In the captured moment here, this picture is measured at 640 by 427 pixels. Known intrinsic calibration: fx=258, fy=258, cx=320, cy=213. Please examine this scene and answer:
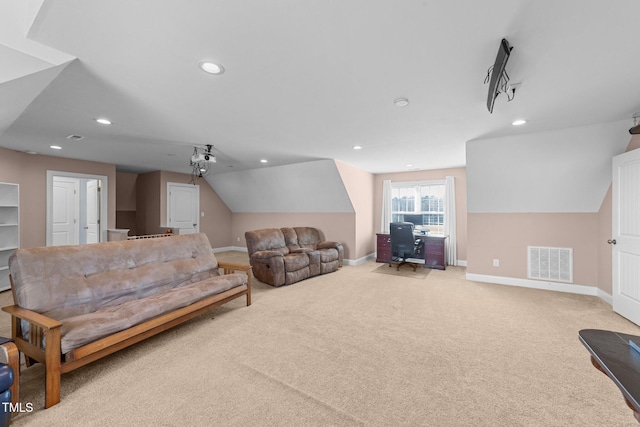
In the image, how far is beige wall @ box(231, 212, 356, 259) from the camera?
20.1 feet

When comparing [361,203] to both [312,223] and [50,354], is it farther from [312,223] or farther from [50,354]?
[50,354]

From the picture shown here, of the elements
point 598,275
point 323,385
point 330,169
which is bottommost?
point 323,385

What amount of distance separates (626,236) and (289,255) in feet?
14.8

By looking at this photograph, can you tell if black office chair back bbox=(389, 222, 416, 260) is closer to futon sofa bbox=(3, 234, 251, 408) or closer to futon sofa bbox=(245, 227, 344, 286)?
futon sofa bbox=(245, 227, 344, 286)

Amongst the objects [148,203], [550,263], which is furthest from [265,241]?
[550,263]

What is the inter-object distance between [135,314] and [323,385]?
1.66 meters

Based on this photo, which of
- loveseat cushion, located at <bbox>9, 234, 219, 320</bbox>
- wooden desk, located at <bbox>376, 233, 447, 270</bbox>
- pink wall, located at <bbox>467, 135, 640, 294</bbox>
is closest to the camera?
loveseat cushion, located at <bbox>9, 234, 219, 320</bbox>

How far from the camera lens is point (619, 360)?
86cm

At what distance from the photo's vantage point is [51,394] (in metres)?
1.67

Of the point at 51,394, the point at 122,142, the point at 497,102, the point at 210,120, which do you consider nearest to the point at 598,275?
the point at 497,102

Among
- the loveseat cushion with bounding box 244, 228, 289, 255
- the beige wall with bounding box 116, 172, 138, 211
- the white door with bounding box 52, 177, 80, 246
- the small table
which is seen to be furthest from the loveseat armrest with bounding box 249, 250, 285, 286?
the beige wall with bounding box 116, 172, 138, 211

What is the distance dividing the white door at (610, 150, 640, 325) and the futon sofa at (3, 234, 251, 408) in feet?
14.9

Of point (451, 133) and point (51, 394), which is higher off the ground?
point (451, 133)

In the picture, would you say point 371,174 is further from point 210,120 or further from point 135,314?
point 135,314
